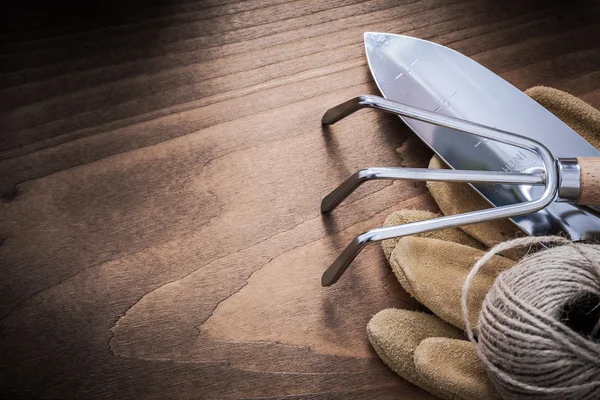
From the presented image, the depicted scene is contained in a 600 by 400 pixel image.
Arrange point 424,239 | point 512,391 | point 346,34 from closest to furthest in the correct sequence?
point 512,391, point 424,239, point 346,34

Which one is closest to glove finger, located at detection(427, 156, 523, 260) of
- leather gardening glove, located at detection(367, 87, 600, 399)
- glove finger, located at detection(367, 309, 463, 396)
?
leather gardening glove, located at detection(367, 87, 600, 399)

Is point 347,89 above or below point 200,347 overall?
above

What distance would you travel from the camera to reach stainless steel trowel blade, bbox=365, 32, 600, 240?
0.68 meters

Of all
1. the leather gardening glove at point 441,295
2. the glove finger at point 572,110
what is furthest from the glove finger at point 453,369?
the glove finger at point 572,110

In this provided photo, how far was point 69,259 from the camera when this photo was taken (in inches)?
24.8

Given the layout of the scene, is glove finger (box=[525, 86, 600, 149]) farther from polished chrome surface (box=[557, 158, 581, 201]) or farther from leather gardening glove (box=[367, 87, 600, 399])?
polished chrome surface (box=[557, 158, 581, 201])

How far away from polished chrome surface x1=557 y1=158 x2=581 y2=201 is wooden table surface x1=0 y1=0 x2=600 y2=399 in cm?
15

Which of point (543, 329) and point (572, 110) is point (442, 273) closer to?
point (543, 329)

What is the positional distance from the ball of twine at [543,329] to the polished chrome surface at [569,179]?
6 cm

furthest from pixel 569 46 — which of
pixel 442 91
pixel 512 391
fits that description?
pixel 512 391

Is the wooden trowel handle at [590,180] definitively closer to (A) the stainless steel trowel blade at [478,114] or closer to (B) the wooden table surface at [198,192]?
(A) the stainless steel trowel blade at [478,114]

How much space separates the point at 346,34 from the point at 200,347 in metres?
0.43

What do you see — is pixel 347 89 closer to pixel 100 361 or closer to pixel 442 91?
pixel 442 91

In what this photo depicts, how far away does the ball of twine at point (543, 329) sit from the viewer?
0.54 m
